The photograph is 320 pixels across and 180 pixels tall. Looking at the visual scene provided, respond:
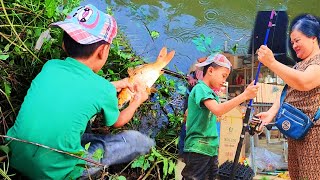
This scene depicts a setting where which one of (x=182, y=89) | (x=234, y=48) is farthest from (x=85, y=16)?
(x=234, y=48)

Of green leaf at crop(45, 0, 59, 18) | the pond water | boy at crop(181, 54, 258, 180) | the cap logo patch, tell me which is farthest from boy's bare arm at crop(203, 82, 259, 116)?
green leaf at crop(45, 0, 59, 18)

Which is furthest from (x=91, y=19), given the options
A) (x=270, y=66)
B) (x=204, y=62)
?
(x=270, y=66)

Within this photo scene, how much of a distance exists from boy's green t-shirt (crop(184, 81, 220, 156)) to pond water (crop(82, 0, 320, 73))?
0.31m

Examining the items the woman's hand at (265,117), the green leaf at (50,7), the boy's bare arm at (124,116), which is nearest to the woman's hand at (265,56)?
the woman's hand at (265,117)

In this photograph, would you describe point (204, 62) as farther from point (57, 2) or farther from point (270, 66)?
point (57, 2)

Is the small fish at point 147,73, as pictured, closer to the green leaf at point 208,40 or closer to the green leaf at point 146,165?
the green leaf at point 208,40

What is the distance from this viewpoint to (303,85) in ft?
7.20

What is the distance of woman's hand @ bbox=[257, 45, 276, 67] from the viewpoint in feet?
7.27

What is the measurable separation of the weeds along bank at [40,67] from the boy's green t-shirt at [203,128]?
0.61 feet

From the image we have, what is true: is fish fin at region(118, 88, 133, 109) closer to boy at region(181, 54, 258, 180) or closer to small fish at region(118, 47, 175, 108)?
small fish at region(118, 47, 175, 108)

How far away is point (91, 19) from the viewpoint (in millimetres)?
2105

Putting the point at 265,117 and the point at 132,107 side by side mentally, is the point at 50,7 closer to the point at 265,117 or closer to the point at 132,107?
the point at 132,107

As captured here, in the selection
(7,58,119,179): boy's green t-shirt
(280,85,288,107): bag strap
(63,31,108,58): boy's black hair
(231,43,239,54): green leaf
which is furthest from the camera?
(231,43,239,54): green leaf

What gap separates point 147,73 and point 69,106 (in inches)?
22.3
